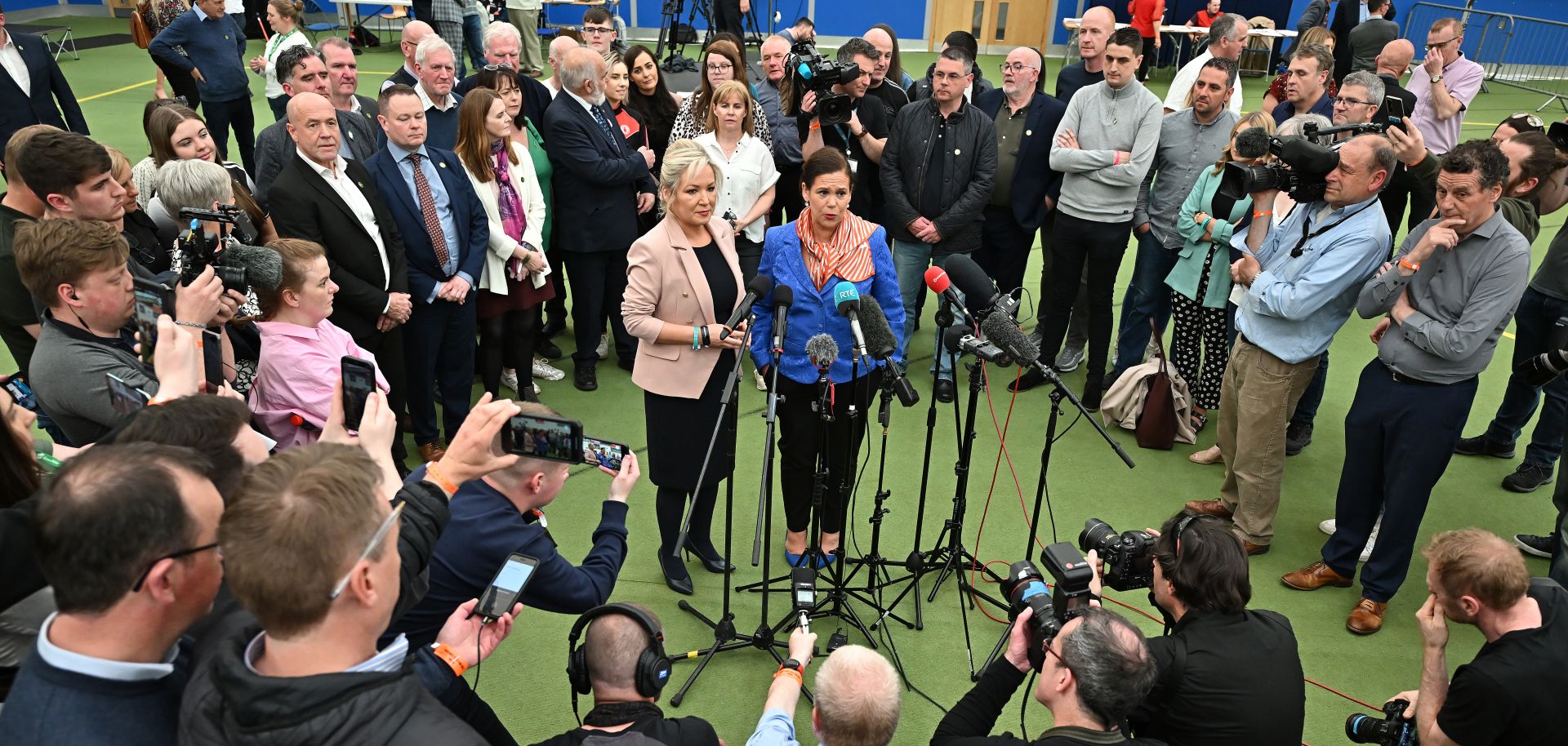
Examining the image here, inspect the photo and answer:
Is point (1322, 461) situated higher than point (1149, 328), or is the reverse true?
point (1149, 328)

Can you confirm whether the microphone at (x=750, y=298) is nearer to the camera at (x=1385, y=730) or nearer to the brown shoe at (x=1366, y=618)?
the camera at (x=1385, y=730)

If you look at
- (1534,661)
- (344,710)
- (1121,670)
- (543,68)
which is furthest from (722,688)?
(543,68)

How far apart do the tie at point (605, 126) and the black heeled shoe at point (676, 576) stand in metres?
2.24

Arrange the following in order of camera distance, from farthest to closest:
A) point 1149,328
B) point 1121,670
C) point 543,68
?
point 543,68 → point 1149,328 → point 1121,670

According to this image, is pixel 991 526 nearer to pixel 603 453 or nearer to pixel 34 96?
pixel 603 453

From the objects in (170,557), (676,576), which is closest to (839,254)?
(676,576)

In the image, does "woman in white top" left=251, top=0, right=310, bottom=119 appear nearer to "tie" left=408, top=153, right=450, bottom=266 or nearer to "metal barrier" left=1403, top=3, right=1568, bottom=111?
"tie" left=408, top=153, right=450, bottom=266

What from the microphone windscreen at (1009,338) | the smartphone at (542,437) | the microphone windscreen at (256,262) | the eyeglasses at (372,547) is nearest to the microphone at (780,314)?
the microphone windscreen at (1009,338)

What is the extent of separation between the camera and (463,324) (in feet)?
15.0

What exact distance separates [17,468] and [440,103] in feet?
10.7

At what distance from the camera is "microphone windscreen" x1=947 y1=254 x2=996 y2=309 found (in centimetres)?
320

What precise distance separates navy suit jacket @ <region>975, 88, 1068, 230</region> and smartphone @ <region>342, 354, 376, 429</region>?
3.92 m

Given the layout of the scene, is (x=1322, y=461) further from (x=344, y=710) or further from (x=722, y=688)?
(x=344, y=710)

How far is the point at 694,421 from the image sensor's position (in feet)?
12.0
